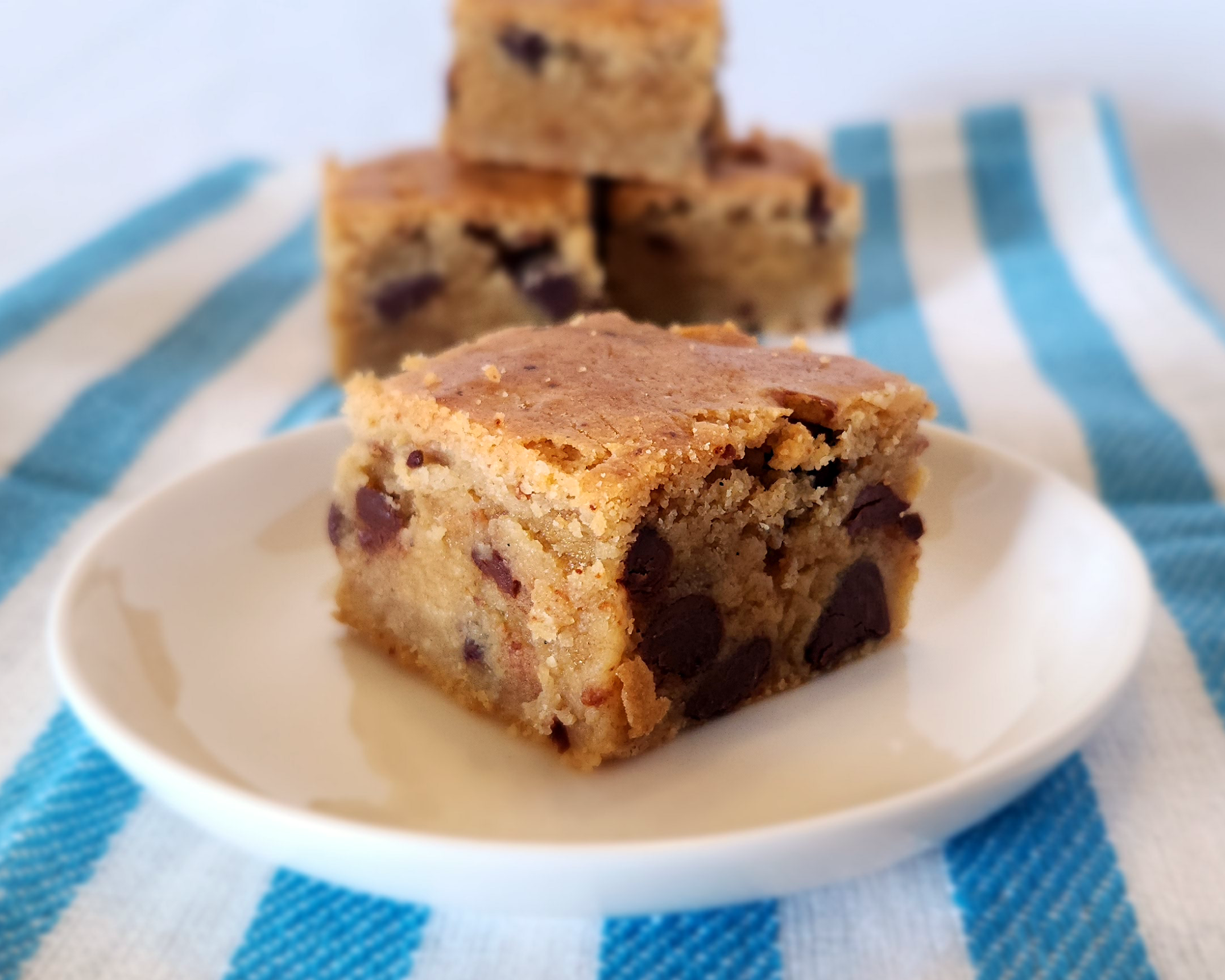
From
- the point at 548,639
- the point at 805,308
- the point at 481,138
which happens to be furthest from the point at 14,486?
the point at 805,308

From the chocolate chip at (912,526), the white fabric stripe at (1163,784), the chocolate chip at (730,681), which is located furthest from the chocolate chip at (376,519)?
the white fabric stripe at (1163,784)

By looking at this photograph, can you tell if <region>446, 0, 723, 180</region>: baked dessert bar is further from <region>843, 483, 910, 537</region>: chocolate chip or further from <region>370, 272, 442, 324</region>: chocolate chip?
<region>843, 483, 910, 537</region>: chocolate chip

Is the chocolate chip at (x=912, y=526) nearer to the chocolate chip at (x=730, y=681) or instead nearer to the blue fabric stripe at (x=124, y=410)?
the chocolate chip at (x=730, y=681)

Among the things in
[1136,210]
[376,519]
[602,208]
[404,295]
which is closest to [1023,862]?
[376,519]

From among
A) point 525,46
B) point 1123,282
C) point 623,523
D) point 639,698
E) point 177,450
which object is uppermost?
point 525,46

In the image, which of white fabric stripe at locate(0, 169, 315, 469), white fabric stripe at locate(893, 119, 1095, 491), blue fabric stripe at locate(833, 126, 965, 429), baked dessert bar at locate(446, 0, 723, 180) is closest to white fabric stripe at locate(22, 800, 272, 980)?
white fabric stripe at locate(0, 169, 315, 469)

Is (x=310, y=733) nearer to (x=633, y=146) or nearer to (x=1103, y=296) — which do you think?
(x=633, y=146)

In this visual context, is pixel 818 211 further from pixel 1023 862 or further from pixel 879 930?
pixel 879 930

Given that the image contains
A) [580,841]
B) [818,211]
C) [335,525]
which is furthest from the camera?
[818,211]
